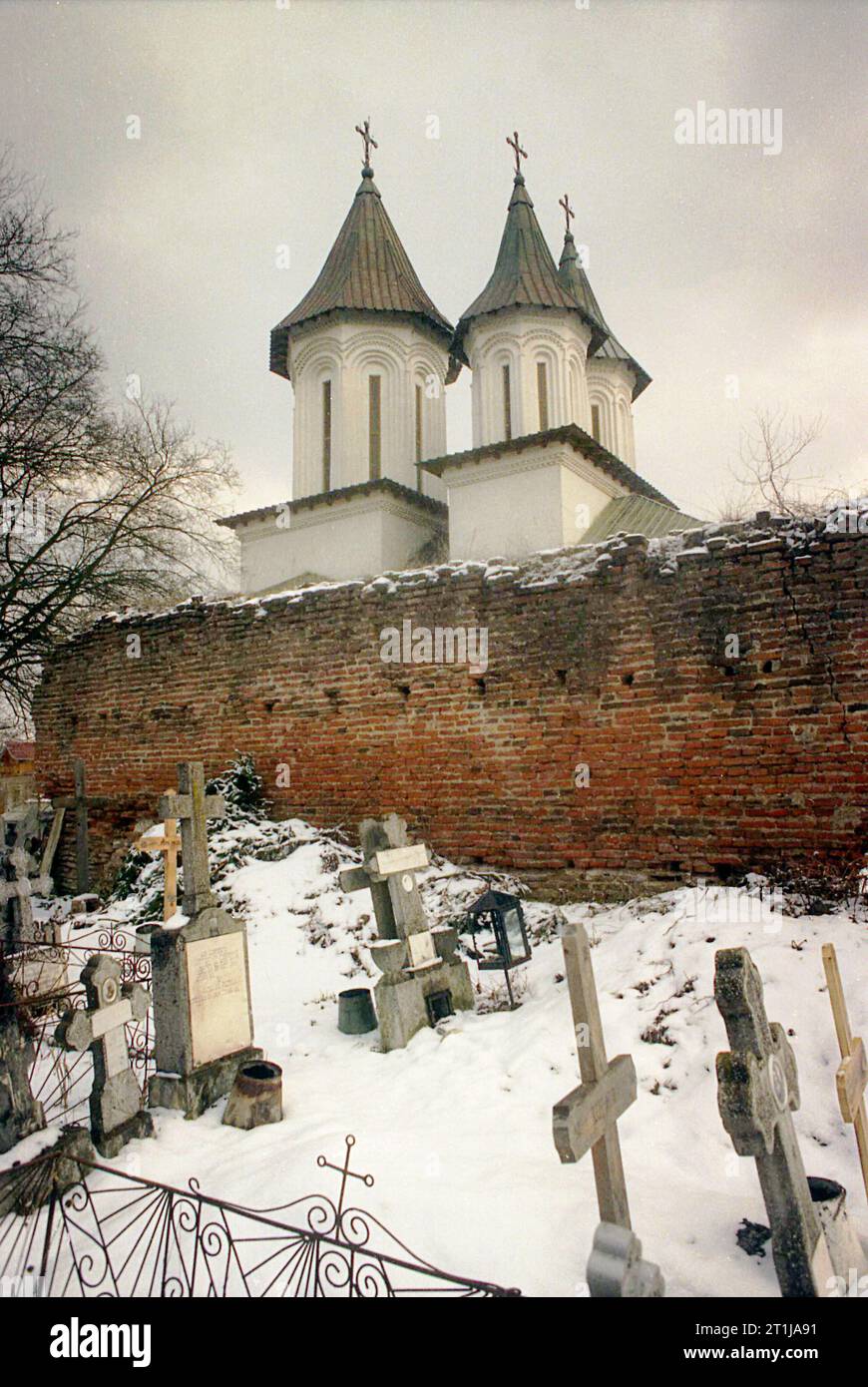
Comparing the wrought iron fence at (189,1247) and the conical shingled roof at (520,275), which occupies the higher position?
the conical shingled roof at (520,275)

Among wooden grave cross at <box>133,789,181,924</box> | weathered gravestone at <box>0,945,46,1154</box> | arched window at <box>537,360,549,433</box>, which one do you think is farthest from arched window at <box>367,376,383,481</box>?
weathered gravestone at <box>0,945,46,1154</box>

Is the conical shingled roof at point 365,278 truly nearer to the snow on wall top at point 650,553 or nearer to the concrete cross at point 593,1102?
the snow on wall top at point 650,553

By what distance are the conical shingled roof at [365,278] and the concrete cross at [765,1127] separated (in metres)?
19.1

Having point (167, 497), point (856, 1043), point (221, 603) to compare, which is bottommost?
point (856, 1043)

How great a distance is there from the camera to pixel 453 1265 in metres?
3.12

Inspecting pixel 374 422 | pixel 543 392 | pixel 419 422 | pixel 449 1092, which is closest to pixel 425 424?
pixel 419 422

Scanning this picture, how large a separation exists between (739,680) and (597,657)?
1.34 metres

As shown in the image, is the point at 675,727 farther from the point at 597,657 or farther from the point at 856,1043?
the point at 856,1043

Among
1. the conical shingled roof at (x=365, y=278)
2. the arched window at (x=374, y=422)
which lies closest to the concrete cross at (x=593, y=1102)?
the arched window at (x=374, y=422)

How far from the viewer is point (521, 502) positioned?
54.1ft

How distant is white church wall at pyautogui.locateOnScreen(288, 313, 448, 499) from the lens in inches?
746

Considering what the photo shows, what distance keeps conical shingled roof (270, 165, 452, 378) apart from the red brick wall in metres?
11.6

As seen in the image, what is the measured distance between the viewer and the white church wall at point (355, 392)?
62.2 feet
